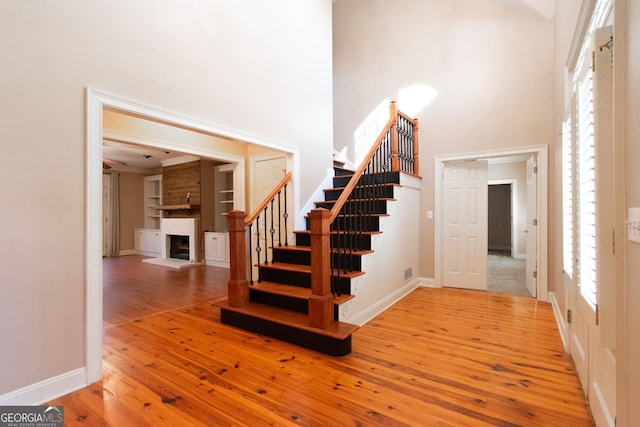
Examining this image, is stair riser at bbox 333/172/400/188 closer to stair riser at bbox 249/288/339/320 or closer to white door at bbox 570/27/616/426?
stair riser at bbox 249/288/339/320

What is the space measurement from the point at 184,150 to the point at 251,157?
123 centimetres

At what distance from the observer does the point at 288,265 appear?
3615 millimetres

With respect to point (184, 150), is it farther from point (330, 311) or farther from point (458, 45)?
point (458, 45)

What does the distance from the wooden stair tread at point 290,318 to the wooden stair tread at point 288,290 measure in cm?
17

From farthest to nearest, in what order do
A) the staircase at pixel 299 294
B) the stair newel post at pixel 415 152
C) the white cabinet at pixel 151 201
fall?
the white cabinet at pixel 151 201, the stair newel post at pixel 415 152, the staircase at pixel 299 294

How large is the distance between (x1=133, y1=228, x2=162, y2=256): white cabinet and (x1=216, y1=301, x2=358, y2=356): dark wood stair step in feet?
21.5

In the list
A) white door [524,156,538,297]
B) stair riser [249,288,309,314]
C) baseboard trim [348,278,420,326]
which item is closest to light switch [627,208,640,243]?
baseboard trim [348,278,420,326]

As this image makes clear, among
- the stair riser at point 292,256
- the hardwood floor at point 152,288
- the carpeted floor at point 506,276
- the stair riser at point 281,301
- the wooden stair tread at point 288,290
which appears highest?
the stair riser at point 292,256

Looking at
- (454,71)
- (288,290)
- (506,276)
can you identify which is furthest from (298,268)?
(506,276)

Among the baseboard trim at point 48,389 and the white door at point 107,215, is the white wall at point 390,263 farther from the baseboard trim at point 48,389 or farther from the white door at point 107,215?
the white door at point 107,215

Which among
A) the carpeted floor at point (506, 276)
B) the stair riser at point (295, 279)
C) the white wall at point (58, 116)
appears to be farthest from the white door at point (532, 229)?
the white wall at point (58, 116)

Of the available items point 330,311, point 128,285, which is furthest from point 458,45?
point 128,285

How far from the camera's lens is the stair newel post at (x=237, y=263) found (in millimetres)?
3217

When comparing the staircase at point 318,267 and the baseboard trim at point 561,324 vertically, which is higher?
the staircase at point 318,267
